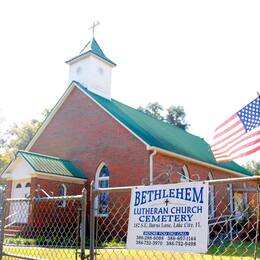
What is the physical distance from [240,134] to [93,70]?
18273 mm

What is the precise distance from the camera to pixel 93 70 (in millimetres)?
24328

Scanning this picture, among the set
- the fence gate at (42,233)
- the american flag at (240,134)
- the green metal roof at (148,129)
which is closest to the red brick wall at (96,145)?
the green metal roof at (148,129)

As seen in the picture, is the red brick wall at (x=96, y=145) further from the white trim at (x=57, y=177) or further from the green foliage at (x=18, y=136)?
the green foliage at (x=18, y=136)

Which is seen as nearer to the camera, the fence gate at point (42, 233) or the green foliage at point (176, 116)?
the fence gate at point (42, 233)

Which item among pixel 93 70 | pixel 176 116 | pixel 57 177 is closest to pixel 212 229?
pixel 57 177

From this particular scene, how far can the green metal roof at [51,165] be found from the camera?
1875 cm

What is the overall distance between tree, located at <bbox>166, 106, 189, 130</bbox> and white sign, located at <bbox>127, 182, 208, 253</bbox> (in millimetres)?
46252

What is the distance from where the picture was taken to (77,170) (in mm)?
20938

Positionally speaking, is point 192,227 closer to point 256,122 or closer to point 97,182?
point 256,122

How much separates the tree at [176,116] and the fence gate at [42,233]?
33.0 meters

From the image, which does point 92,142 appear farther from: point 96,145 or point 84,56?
point 84,56

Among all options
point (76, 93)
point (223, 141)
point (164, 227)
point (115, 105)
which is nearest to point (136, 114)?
point (115, 105)

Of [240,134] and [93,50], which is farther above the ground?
[93,50]

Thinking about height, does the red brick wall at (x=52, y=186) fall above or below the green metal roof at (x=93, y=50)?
below
